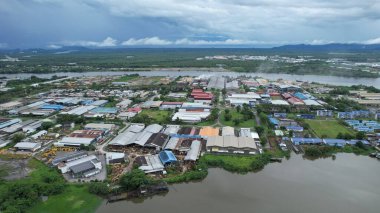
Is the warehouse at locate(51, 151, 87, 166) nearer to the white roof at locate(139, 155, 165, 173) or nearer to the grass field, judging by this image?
the white roof at locate(139, 155, 165, 173)

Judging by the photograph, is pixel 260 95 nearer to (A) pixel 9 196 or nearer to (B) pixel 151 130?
(B) pixel 151 130

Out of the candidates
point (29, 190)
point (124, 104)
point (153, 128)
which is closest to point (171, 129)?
point (153, 128)

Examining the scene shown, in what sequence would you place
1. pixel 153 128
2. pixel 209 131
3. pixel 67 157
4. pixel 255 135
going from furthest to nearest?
pixel 153 128 → pixel 209 131 → pixel 255 135 → pixel 67 157

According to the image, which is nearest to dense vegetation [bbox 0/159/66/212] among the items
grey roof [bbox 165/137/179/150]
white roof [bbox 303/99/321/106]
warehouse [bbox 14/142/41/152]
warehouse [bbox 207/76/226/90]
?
warehouse [bbox 14/142/41/152]

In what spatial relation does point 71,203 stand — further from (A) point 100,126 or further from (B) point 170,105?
(B) point 170,105

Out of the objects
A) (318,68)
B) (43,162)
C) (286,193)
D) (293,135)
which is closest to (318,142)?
(293,135)

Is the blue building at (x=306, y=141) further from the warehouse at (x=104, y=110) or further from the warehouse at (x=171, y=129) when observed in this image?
the warehouse at (x=104, y=110)
